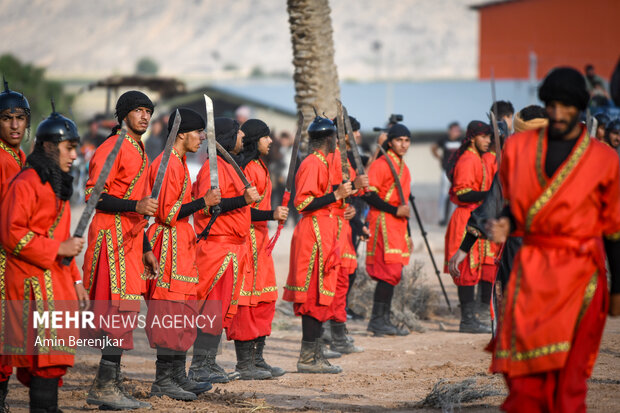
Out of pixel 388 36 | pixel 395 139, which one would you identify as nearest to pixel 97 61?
pixel 388 36

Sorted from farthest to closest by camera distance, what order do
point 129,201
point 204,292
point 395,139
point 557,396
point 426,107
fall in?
1. point 426,107
2. point 395,139
3. point 204,292
4. point 129,201
5. point 557,396

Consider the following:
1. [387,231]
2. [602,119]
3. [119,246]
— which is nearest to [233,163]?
[119,246]

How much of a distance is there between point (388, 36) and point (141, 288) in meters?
151

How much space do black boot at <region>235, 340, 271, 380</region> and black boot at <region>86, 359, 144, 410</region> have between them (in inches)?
58.2

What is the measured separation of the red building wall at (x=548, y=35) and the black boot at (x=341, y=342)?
1281 inches

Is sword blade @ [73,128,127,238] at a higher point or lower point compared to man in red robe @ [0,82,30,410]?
lower

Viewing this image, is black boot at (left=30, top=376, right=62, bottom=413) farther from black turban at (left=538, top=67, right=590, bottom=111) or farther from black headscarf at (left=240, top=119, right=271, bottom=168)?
black turban at (left=538, top=67, right=590, bottom=111)

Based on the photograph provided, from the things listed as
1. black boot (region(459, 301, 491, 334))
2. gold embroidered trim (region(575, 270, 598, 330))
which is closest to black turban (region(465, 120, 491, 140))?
black boot (region(459, 301, 491, 334))

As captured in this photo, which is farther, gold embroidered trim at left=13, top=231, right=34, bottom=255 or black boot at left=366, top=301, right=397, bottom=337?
black boot at left=366, top=301, right=397, bottom=337

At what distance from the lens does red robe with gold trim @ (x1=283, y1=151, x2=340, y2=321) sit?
7.91m

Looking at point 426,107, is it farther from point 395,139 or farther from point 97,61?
point 97,61

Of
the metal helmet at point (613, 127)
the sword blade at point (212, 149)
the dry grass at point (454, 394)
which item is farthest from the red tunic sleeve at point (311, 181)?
the metal helmet at point (613, 127)

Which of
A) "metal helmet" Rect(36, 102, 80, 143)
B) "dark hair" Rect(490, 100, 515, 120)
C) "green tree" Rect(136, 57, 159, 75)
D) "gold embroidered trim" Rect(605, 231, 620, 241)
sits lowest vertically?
"gold embroidered trim" Rect(605, 231, 620, 241)

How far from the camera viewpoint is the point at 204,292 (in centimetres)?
729
